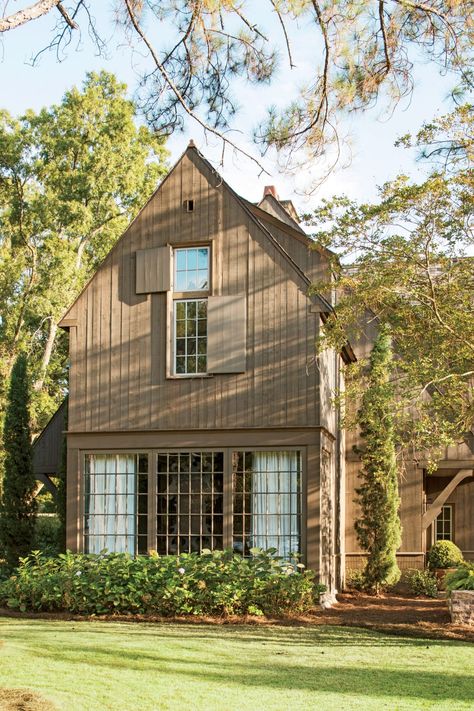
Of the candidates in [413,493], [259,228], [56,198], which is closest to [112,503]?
[259,228]

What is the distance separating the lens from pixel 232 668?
884cm

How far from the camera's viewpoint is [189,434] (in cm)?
1388

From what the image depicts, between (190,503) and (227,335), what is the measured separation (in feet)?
8.53

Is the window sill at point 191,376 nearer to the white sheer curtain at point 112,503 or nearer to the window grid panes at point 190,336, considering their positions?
the window grid panes at point 190,336

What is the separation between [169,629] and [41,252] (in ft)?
59.2

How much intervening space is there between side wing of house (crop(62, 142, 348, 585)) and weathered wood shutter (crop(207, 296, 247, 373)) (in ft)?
0.06

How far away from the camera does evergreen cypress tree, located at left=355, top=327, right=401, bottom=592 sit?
51.9 feet

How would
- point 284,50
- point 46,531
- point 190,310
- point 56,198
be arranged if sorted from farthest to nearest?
point 56,198 → point 46,531 → point 190,310 → point 284,50

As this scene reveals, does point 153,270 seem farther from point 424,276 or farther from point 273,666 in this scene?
point 273,666

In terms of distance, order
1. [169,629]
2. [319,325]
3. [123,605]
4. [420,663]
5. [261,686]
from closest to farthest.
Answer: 1. [261,686]
2. [420,663]
3. [169,629]
4. [123,605]
5. [319,325]

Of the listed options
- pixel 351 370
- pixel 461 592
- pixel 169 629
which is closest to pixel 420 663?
pixel 461 592

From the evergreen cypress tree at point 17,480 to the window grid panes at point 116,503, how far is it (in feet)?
12.4

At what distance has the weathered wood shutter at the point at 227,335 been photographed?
13.8 metres

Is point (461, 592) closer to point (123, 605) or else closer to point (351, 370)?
point (351, 370)
